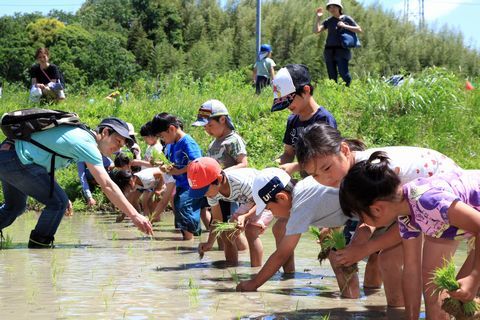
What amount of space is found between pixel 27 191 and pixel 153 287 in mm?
2626

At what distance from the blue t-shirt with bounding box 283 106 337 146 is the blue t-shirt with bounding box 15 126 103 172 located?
72.6 inches

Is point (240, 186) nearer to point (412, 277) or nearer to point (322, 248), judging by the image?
point (322, 248)

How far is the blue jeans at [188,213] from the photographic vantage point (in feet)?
Result: 29.6

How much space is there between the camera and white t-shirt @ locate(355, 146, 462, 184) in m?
4.95

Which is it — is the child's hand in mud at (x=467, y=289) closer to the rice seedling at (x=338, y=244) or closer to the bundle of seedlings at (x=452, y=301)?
the bundle of seedlings at (x=452, y=301)

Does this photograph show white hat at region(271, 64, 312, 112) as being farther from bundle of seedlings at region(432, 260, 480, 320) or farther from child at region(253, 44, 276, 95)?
child at region(253, 44, 276, 95)

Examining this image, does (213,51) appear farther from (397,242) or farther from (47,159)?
(397,242)

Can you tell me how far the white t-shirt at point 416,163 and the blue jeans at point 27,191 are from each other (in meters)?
4.06

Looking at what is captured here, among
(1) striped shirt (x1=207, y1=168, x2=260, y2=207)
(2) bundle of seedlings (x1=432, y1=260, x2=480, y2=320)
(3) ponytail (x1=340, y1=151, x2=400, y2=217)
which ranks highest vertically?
(3) ponytail (x1=340, y1=151, x2=400, y2=217)

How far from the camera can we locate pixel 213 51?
2783 centimetres

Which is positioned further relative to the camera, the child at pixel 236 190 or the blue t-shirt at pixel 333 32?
the blue t-shirt at pixel 333 32

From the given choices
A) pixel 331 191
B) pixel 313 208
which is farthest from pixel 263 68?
pixel 313 208

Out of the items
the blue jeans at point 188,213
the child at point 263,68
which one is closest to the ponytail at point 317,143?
the blue jeans at point 188,213

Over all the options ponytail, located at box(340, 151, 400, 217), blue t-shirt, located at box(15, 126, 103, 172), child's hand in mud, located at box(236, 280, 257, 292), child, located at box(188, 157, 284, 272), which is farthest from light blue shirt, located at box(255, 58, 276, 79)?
ponytail, located at box(340, 151, 400, 217)
